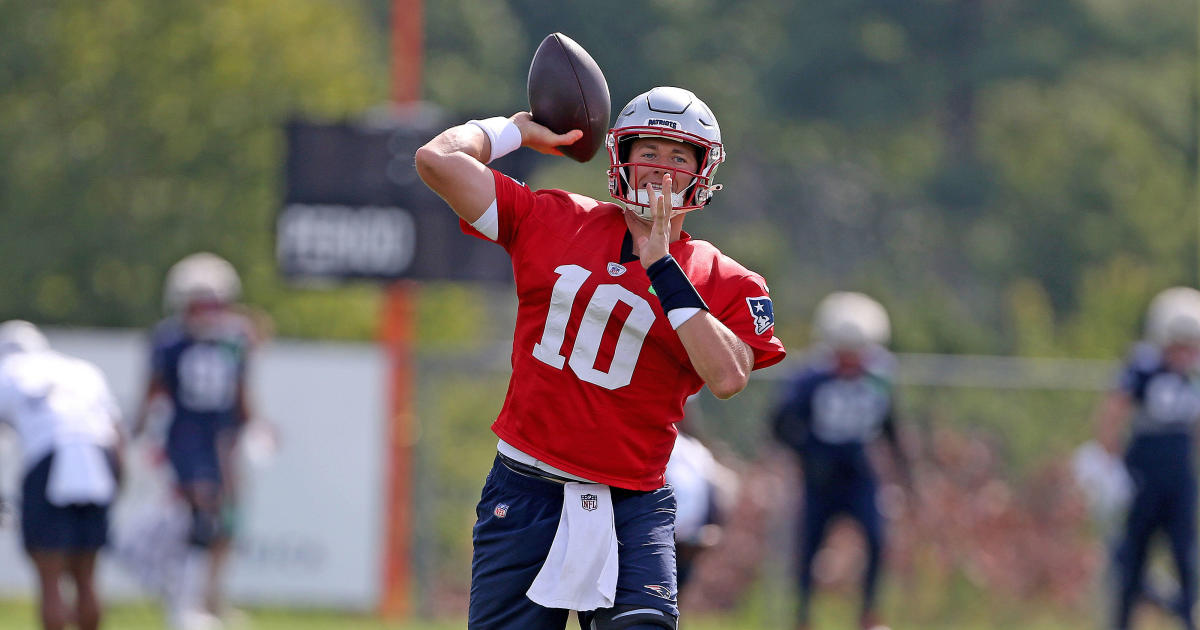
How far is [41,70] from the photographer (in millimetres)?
19094

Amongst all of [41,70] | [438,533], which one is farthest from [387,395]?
[41,70]

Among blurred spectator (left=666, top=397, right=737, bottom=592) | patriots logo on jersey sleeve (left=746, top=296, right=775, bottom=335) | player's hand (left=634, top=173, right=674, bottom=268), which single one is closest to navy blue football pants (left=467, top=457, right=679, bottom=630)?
patriots logo on jersey sleeve (left=746, top=296, right=775, bottom=335)

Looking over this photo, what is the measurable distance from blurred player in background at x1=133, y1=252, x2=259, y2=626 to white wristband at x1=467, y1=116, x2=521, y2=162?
5.75 meters

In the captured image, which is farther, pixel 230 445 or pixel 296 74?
pixel 296 74

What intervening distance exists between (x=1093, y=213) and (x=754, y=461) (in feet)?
61.1

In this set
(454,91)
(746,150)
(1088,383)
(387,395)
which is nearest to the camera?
(387,395)

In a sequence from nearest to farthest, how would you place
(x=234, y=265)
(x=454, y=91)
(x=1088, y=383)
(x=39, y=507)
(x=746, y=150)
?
1. (x=39, y=507)
2. (x=1088, y=383)
3. (x=234, y=265)
4. (x=454, y=91)
5. (x=746, y=150)

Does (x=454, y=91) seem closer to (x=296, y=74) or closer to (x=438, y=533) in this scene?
(x=296, y=74)

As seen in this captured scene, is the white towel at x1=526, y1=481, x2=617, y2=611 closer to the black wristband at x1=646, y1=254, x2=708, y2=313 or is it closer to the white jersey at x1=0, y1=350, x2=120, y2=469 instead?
the black wristband at x1=646, y1=254, x2=708, y2=313

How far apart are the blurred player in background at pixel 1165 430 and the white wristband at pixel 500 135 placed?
589 centimetres

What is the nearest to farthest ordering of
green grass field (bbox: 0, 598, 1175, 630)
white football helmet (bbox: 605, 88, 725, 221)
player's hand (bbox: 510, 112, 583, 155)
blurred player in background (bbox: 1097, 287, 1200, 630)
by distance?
white football helmet (bbox: 605, 88, 725, 221), player's hand (bbox: 510, 112, 583, 155), blurred player in background (bbox: 1097, 287, 1200, 630), green grass field (bbox: 0, 598, 1175, 630)

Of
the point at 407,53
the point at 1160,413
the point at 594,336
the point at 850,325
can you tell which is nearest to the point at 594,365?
the point at 594,336

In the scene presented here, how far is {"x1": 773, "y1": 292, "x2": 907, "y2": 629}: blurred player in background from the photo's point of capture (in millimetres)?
9883

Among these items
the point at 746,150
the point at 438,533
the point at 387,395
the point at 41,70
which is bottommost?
the point at 438,533
